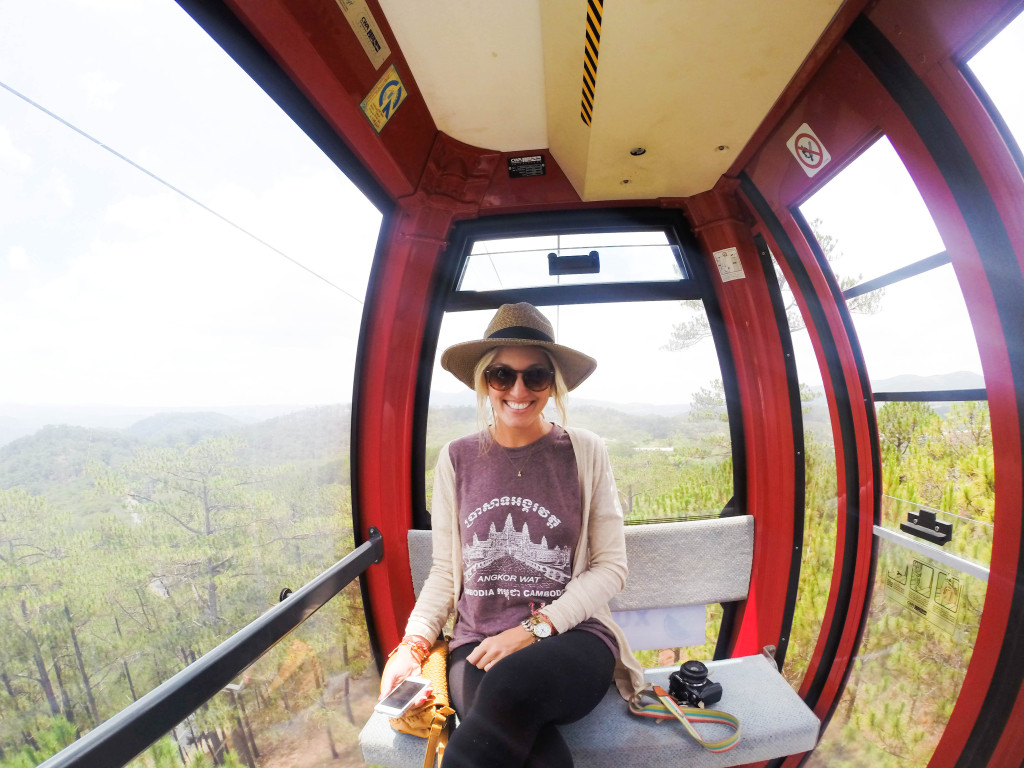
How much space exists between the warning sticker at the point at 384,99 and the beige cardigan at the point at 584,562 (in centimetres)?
123

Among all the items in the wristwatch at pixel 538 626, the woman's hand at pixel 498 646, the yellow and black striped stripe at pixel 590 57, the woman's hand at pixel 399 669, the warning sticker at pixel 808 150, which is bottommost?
the woman's hand at pixel 399 669

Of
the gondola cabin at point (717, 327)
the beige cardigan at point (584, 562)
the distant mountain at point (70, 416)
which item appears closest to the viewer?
the distant mountain at point (70, 416)

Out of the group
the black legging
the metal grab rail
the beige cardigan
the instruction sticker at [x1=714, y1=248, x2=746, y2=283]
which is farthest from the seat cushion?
the instruction sticker at [x1=714, y1=248, x2=746, y2=283]

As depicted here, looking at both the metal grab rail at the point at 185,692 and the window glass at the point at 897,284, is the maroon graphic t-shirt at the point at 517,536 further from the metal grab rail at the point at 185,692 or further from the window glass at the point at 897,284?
the window glass at the point at 897,284

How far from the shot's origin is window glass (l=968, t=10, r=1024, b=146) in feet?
3.60

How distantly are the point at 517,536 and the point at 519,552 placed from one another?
0.18 ft

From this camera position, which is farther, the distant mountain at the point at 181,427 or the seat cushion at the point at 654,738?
the seat cushion at the point at 654,738

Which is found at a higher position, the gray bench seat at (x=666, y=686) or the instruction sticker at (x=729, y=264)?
the instruction sticker at (x=729, y=264)

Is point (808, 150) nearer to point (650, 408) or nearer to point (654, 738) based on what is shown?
point (650, 408)

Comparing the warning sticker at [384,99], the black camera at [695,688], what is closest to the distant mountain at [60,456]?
the warning sticker at [384,99]

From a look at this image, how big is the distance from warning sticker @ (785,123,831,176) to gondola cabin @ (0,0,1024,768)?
16 millimetres

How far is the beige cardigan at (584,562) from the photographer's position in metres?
1.58

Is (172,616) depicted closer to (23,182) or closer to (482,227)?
(23,182)

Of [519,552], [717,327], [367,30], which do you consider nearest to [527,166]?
[367,30]
